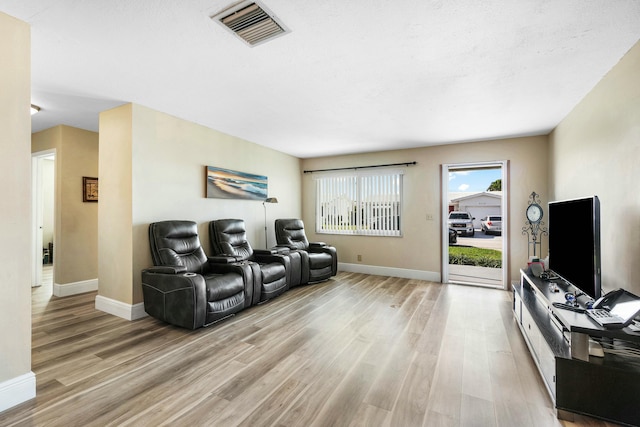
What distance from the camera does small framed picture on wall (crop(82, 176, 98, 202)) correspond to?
444 centimetres

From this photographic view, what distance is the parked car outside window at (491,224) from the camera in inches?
365

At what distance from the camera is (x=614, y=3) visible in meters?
1.66

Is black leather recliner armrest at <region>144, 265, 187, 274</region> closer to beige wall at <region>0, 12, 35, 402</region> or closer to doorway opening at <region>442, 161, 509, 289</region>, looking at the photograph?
beige wall at <region>0, 12, 35, 402</region>

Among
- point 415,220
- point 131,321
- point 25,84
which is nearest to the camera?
point 25,84

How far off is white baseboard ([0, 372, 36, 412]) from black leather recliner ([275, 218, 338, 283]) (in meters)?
3.22

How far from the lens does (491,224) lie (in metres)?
9.35

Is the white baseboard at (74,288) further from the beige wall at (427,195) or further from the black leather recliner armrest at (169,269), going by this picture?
the beige wall at (427,195)

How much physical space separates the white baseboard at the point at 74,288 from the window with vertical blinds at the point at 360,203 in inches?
157

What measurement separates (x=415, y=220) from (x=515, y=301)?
2.24 metres

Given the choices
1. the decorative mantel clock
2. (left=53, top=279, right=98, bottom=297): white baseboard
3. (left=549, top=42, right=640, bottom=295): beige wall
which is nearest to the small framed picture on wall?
(left=53, top=279, right=98, bottom=297): white baseboard

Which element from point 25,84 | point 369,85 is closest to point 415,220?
point 369,85

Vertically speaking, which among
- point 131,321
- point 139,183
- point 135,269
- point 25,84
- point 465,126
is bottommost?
point 131,321

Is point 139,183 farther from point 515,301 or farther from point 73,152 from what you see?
point 515,301

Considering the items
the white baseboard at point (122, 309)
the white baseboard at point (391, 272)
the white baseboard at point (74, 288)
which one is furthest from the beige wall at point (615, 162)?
the white baseboard at point (74, 288)
